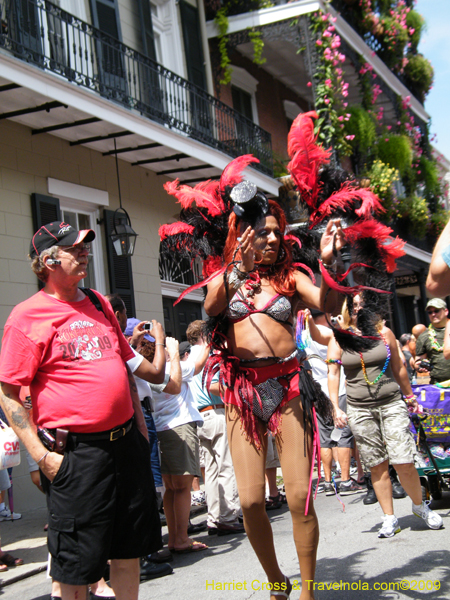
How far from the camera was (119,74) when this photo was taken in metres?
10.4

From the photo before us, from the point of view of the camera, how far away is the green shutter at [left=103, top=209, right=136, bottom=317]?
34.2ft

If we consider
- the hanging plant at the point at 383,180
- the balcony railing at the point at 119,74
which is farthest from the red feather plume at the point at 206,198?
the hanging plant at the point at 383,180

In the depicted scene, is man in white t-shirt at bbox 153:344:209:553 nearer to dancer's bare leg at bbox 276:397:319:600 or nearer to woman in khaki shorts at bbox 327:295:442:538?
woman in khaki shorts at bbox 327:295:442:538

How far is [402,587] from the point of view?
3.81m

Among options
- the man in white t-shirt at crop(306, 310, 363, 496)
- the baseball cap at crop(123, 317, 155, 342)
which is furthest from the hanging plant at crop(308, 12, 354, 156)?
the baseball cap at crop(123, 317, 155, 342)

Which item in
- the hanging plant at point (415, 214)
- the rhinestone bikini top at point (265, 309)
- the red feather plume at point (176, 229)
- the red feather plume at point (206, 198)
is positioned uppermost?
the hanging plant at point (415, 214)

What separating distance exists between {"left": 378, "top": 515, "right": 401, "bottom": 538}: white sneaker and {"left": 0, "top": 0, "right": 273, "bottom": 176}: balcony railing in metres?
6.84

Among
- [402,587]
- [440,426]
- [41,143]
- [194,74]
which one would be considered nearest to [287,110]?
[194,74]

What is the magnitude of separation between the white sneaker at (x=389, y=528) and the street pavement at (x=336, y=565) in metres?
0.05

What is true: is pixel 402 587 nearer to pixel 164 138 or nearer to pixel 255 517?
pixel 255 517

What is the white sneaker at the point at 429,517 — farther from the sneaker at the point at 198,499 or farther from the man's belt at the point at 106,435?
the sneaker at the point at 198,499

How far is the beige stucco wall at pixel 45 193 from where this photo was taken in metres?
8.57

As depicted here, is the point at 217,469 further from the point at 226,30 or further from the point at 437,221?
the point at 437,221

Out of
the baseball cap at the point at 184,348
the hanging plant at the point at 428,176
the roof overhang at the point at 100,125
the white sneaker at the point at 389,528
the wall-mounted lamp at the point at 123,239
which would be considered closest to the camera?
the white sneaker at the point at 389,528
